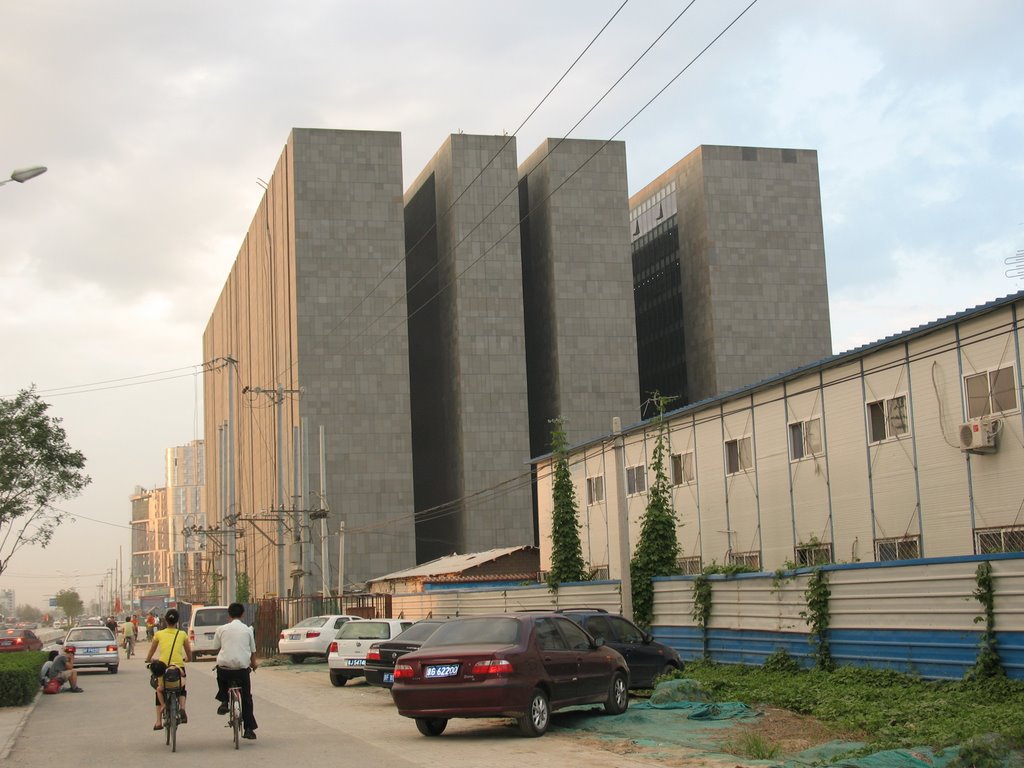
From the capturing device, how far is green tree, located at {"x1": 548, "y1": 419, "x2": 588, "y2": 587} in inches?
1345

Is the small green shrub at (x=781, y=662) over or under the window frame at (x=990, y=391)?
under

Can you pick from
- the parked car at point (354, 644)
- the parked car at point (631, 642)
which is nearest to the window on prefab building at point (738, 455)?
the parked car at point (354, 644)

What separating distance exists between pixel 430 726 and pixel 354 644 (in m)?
11.0

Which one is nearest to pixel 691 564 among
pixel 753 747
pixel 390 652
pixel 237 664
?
pixel 390 652

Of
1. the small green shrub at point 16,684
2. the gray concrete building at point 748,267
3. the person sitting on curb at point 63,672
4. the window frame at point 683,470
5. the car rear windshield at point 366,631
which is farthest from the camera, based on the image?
the gray concrete building at point 748,267

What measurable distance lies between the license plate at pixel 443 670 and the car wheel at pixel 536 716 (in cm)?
101

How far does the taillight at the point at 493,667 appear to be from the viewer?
48.0 feet

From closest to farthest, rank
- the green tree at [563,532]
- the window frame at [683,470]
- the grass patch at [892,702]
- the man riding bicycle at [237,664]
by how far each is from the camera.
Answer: the grass patch at [892,702] < the man riding bicycle at [237,664] < the green tree at [563,532] < the window frame at [683,470]

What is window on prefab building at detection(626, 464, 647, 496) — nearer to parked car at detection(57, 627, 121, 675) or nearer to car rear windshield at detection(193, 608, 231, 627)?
car rear windshield at detection(193, 608, 231, 627)

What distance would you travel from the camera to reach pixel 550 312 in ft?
268

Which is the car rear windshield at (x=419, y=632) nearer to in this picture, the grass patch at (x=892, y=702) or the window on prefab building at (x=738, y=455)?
the grass patch at (x=892, y=702)

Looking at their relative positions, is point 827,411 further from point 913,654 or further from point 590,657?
point 590,657

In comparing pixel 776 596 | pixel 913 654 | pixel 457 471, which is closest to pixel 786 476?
pixel 776 596

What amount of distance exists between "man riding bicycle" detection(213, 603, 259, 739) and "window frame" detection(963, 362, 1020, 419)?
15.5 m
